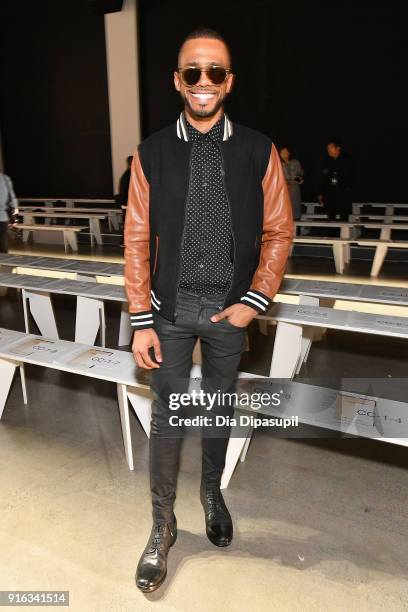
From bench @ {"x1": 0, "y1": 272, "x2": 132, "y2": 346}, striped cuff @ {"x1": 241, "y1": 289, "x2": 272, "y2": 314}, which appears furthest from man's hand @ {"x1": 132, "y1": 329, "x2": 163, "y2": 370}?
bench @ {"x1": 0, "y1": 272, "x2": 132, "y2": 346}

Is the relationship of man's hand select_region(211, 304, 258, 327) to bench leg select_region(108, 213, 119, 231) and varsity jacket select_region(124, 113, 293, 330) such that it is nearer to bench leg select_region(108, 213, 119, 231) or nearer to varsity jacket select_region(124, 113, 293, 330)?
varsity jacket select_region(124, 113, 293, 330)

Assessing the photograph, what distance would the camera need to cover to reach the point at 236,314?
1.44 m

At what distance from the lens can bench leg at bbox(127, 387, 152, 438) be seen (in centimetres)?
229

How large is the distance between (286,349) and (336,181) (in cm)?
409

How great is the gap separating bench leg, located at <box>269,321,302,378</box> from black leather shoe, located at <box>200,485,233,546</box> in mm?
1250

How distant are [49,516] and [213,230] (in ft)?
4.15

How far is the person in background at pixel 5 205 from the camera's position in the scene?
502 cm

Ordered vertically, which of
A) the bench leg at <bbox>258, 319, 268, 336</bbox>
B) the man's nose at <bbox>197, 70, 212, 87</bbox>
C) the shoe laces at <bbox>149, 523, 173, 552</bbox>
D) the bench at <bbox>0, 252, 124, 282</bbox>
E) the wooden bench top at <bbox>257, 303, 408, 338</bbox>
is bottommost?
the bench leg at <bbox>258, 319, 268, 336</bbox>

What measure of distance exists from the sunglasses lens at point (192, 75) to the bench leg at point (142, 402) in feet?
4.53

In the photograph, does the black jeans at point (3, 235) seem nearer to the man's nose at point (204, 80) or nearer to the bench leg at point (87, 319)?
the bench leg at point (87, 319)

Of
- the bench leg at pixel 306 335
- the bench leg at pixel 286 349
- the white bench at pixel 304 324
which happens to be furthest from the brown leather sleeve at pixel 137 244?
the bench leg at pixel 306 335

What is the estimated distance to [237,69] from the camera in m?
8.34

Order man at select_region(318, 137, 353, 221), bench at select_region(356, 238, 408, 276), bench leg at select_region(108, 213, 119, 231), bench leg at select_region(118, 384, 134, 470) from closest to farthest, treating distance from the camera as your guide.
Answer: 1. bench leg at select_region(118, 384, 134, 470)
2. bench at select_region(356, 238, 408, 276)
3. man at select_region(318, 137, 353, 221)
4. bench leg at select_region(108, 213, 119, 231)

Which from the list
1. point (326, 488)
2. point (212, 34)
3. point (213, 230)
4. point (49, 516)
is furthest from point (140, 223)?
point (326, 488)
